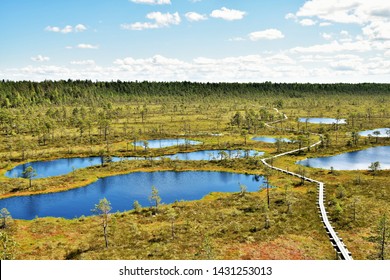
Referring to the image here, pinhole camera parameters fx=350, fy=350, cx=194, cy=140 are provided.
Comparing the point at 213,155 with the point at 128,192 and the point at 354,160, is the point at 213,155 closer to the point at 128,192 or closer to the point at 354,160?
the point at 128,192

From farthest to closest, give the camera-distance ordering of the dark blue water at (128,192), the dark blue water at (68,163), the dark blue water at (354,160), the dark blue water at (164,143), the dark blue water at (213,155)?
the dark blue water at (164,143)
the dark blue water at (213,155)
the dark blue water at (354,160)
the dark blue water at (68,163)
the dark blue water at (128,192)

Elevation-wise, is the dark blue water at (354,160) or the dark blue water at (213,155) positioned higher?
the dark blue water at (213,155)

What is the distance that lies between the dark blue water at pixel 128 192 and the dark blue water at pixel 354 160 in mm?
29536

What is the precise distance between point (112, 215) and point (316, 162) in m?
81.6

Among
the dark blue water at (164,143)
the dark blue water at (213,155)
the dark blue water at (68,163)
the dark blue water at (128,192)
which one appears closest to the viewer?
the dark blue water at (128,192)

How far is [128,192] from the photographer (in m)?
100

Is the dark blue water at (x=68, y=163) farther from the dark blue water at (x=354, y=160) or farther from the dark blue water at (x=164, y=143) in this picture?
the dark blue water at (x=354, y=160)

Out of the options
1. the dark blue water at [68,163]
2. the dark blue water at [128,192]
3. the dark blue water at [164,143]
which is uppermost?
the dark blue water at [164,143]

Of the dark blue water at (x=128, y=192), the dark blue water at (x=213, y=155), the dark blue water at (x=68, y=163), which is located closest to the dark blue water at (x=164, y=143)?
the dark blue water at (x=213, y=155)

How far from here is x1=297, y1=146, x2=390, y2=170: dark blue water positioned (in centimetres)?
12400

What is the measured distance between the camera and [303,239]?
209ft

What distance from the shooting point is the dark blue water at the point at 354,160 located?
4882 inches

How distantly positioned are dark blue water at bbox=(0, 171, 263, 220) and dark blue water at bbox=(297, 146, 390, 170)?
29.5 m
